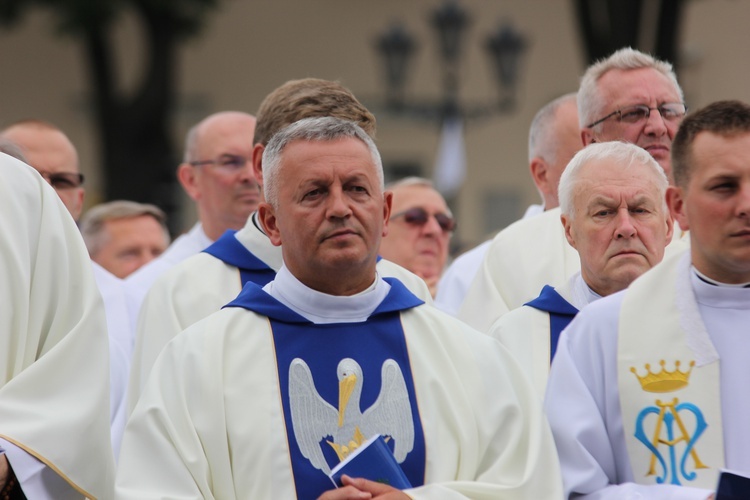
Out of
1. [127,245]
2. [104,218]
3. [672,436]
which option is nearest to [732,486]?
[672,436]

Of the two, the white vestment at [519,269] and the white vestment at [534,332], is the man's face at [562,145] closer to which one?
the white vestment at [519,269]

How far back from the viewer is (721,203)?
14.2ft

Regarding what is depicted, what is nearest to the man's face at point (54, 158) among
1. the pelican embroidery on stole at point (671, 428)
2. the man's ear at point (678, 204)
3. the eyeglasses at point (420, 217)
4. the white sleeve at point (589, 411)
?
the eyeglasses at point (420, 217)

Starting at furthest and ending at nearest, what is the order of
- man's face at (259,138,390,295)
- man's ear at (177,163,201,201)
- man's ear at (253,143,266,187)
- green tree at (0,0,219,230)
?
green tree at (0,0,219,230)
man's ear at (177,163,201,201)
man's ear at (253,143,266,187)
man's face at (259,138,390,295)

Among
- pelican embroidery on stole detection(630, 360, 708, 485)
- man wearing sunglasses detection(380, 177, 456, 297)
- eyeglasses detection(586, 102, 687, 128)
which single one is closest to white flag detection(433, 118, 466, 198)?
man wearing sunglasses detection(380, 177, 456, 297)

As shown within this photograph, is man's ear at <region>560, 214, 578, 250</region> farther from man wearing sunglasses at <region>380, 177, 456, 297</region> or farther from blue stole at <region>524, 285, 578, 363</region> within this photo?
man wearing sunglasses at <region>380, 177, 456, 297</region>

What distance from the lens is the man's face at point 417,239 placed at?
7.53 metres

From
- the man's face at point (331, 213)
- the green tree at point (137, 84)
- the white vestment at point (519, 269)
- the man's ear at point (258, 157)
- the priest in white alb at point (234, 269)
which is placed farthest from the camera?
the green tree at point (137, 84)

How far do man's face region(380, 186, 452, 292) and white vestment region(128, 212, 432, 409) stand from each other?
1.50 m

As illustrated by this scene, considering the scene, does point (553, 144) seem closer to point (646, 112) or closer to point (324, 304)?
point (646, 112)

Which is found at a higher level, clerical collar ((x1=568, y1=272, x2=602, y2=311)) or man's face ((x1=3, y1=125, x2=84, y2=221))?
man's face ((x1=3, y1=125, x2=84, y2=221))

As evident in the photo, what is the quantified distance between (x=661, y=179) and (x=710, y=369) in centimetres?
110

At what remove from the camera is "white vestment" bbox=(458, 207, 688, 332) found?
619 cm

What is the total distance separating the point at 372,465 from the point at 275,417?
0.37 m
